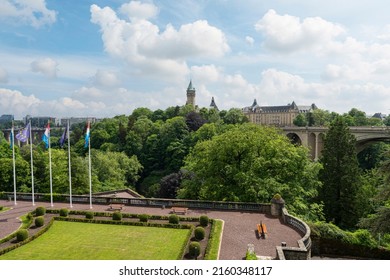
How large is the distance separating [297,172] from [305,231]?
10163mm

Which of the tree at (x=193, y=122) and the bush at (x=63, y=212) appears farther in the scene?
the tree at (x=193, y=122)

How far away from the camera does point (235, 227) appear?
75.8 feet

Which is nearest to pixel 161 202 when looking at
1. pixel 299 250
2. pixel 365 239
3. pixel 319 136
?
pixel 299 250

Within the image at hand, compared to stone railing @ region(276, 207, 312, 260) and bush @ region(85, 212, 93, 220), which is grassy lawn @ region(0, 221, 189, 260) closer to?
bush @ region(85, 212, 93, 220)

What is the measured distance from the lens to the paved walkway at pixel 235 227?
19.1 m

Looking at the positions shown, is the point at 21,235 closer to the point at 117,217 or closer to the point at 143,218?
the point at 117,217

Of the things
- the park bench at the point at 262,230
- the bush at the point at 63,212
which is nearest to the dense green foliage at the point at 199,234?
the park bench at the point at 262,230

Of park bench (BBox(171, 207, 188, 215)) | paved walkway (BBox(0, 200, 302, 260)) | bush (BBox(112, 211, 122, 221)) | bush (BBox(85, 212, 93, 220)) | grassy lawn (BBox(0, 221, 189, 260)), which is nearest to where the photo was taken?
grassy lawn (BBox(0, 221, 189, 260))

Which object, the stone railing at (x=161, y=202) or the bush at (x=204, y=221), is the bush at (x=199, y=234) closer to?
the bush at (x=204, y=221)

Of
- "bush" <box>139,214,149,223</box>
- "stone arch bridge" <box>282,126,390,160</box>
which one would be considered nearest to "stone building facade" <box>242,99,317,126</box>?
"stone arch bridge" <box>282,126,390,160</box>

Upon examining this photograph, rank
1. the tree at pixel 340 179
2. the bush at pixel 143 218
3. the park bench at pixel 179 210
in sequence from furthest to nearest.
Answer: the tree at pixel 340 179
the park bench at pixel 179 210
the bush at pixel 143 218

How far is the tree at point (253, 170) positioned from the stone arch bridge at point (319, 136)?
43290mm

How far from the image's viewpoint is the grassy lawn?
18.2 metres

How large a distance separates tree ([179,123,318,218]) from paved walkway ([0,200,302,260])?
365cm
